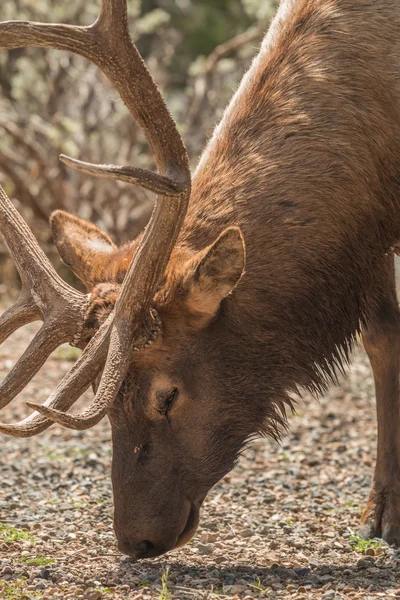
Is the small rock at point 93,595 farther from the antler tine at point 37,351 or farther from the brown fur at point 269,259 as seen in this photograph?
the antler tine at point 37,351

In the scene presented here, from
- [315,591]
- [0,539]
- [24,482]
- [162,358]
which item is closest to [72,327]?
[162,358]

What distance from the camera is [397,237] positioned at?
458cm

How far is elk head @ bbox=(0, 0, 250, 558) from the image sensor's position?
3.79m

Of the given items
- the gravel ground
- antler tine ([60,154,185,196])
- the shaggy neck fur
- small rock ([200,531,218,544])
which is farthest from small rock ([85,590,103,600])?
antler tine ([60,154,185,196])

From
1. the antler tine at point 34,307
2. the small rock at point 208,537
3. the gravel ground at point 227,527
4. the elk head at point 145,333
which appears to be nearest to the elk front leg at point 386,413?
the gravel ground at point 227,527

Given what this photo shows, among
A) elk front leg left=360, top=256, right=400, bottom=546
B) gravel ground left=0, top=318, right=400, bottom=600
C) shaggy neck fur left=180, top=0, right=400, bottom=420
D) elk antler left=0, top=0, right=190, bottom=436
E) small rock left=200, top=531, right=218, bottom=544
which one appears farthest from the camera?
elk front leg left=360, top=256, right=400, bottom=546

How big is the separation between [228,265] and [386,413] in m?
1.65

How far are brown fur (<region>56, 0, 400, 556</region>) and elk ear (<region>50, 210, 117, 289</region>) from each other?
2cm

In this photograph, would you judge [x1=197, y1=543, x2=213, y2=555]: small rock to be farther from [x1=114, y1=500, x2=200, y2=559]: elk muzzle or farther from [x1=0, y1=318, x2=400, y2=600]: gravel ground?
[x1=114, y1=500, x2=200, y2=559]: elk muzzle

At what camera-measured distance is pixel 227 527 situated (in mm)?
4883

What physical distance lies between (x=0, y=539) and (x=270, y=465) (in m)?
1.98

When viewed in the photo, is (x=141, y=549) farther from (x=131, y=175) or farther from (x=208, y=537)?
(x=131, y=175)

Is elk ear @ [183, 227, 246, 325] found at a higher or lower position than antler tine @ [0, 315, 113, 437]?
higher

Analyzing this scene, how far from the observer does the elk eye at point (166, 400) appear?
4.13 meters
